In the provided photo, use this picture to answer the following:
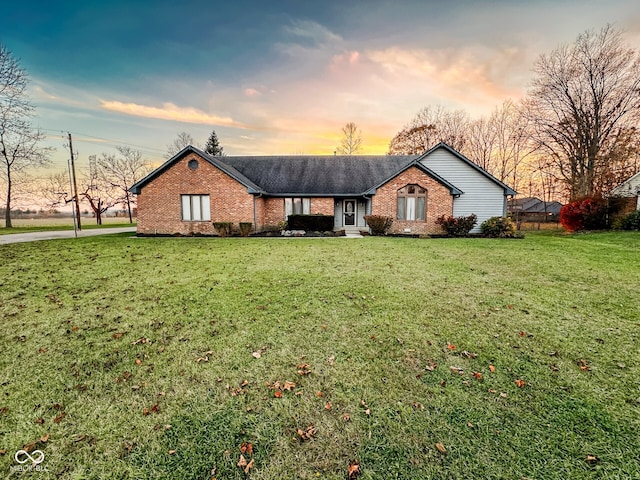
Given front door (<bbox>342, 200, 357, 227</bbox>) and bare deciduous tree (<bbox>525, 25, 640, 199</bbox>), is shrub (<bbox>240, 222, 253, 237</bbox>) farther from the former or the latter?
bare deciduous tree (<bbox>525, 25, 640, 199</bbox>)

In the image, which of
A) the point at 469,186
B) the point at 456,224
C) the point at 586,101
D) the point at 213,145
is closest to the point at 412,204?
the point at 456,224

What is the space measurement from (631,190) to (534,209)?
26134 millimetres

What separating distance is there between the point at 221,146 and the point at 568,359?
5185cm

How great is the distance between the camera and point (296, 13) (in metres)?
13.6

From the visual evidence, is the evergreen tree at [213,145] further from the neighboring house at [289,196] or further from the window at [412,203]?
the window at [412,203]

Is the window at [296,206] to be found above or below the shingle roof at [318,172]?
below

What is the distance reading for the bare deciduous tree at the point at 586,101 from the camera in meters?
22.6

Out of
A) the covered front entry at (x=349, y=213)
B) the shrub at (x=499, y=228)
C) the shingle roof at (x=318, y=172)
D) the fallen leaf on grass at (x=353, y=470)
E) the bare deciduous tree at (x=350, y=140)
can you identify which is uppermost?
the bare deciduous tree at (x=350, y=140)

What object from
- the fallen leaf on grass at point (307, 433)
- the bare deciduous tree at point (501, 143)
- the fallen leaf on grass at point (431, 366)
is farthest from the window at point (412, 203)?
the bare deciduous tree at point (501, 143)

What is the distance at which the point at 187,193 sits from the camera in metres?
18.2

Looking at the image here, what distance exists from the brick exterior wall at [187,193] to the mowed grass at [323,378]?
A: 446 inches

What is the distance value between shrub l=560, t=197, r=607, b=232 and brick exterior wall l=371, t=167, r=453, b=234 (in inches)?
394

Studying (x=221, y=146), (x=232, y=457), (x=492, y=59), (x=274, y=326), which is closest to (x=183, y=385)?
(x=232, y=457)

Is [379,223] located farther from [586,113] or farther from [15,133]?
[15,133]
